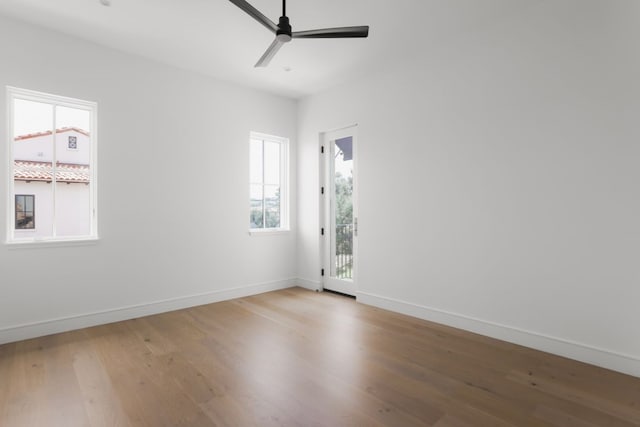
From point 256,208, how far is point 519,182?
3.42 m

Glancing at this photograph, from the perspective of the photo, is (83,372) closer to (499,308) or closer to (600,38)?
(499,308)

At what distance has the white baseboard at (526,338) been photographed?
97.5 inches

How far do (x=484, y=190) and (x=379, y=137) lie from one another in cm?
147

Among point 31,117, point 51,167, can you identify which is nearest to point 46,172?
point 51,167

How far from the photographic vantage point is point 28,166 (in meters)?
3.20

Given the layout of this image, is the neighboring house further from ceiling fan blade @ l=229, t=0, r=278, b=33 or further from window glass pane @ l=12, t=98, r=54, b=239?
ceiling fan blade @ l=229, t=0, r=278, b=33

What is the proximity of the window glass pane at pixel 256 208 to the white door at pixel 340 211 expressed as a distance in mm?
970

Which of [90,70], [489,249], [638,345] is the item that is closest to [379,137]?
[489,249]

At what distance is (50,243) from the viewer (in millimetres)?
3215

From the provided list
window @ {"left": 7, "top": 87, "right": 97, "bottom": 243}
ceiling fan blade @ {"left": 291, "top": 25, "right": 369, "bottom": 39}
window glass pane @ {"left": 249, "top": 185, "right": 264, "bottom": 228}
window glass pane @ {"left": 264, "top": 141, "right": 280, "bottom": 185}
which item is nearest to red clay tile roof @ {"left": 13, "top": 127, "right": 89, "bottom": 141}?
window @ {"left": 7, "top": 87, "right": 97, "bottom": 243}

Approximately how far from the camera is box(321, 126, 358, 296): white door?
4.60 m

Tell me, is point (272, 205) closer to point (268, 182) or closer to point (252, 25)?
point (268, 182)

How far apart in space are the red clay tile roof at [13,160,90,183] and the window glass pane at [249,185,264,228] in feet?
6.67

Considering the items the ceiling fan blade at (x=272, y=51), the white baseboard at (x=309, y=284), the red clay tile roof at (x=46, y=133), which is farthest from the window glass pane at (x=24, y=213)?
the white baseboard at (x=309, y=284)
